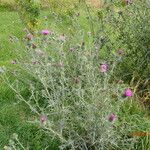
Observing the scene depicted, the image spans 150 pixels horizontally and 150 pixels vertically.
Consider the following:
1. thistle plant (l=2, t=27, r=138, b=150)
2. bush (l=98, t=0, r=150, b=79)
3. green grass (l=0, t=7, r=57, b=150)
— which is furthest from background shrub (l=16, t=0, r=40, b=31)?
thistle plant (l=2, t=27, r=138, b=150)

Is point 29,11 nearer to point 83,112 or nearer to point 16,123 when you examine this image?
point 16,123

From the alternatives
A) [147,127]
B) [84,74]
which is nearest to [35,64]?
[84,74]

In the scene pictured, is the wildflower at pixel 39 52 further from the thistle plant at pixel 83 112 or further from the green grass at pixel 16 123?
the green grass at pixel 16 123

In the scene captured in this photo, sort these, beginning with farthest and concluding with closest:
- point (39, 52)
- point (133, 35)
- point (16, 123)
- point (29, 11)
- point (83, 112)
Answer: point (29, 11), point (133, 35), point (16, 123), point (39, 52), point (83, 112)

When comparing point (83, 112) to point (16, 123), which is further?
point (16, 123)

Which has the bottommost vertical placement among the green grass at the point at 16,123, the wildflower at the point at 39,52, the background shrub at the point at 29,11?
the background shrub at the point at 29,11

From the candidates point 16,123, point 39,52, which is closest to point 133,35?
point 39,52

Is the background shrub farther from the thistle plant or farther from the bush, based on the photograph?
the thistle plant

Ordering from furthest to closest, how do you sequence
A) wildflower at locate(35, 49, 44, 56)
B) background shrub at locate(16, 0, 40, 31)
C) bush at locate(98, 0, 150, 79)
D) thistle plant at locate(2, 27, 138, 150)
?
background shrub at locate(16, 0, 40, 31) < bush at locate(98, 0, 150, 79) < wildflower at locate(35, 49, 44, 56) < thistle plant at locate(2, 27, 138, 150)

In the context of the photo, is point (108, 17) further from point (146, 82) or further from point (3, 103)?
point (3, 103)

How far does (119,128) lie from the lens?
4527 mm

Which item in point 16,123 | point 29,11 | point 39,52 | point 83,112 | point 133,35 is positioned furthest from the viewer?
point 29,11

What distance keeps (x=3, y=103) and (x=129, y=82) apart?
60.9 inches

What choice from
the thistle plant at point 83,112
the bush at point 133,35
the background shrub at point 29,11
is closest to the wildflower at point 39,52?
the thistle plant at point 83,112
